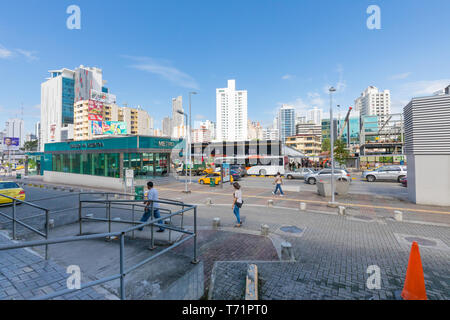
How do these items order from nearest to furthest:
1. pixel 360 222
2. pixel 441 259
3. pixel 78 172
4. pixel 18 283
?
1. pixel 18 283
2. pixel 441 259
3. pixel 360 222
4. pixel 78 172

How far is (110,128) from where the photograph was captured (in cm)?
3531

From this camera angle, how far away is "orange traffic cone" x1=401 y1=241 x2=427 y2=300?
4.11 meters

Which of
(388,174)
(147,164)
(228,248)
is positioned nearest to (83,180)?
(147,164)

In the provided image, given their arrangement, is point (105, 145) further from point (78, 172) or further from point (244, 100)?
point (244, 100)

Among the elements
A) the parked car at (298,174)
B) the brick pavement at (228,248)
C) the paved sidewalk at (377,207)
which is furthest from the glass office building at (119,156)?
the brick pavement at (228,248)

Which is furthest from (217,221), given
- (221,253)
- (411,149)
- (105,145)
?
(105,145)

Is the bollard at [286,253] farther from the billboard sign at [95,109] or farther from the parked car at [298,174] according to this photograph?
the billboard sign at [95,109]

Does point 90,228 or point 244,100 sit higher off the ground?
point 244,100

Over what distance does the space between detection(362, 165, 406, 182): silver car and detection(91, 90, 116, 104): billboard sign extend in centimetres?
10213

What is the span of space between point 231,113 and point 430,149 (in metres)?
182

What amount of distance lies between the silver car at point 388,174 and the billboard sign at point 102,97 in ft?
335

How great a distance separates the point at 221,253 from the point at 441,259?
6.01 meters

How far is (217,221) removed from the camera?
29.0 feet

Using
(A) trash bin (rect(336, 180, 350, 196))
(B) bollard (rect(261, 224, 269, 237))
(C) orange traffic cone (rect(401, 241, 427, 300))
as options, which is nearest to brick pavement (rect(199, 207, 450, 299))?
(C) orange traffic cone (rect(401, 241, 427, 300))
